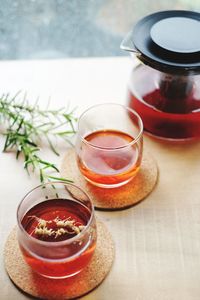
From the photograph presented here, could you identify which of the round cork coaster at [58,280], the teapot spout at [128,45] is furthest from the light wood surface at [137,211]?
the teapot spout at [128,45]

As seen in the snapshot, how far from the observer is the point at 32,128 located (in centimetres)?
95

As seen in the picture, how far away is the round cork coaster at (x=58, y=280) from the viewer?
74cm

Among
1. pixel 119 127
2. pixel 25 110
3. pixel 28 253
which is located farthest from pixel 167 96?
pixel 28 253

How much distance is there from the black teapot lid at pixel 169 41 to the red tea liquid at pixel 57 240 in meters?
0.27

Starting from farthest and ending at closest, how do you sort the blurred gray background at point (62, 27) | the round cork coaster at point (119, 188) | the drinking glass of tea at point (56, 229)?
the blurred gray background at point (62, 27) < the round cork coaster at point (119, 188) < the drinking glass of tea at point (56, 229)

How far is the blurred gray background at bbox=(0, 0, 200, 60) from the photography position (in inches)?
47.9

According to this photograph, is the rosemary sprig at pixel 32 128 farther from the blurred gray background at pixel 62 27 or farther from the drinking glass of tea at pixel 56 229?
the blurred gray background at pixel 62 27

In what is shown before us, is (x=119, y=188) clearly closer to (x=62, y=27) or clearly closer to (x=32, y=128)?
(x=32, y=128)

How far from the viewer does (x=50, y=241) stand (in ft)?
2.44

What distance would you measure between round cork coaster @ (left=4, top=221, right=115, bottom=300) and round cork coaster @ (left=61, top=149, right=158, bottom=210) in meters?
0.08

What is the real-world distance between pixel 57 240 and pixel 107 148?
169 millimetres

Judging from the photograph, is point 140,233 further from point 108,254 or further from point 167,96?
point 167,96

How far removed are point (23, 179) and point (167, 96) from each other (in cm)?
29

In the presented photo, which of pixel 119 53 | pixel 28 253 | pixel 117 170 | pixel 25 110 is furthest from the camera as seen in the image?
pixel 119 53
